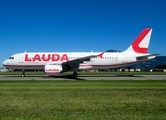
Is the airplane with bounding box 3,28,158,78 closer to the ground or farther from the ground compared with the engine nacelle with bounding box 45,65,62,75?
farther from the ground

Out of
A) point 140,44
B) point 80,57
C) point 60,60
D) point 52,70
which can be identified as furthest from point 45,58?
point 140,44

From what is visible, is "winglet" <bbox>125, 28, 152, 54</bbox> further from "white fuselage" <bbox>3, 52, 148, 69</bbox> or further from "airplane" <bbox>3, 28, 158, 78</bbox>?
"white fuselage" <bbox>3, 52, 148, 69</bbox>

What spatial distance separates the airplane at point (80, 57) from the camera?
3278 cm

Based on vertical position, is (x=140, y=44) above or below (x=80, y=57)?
above

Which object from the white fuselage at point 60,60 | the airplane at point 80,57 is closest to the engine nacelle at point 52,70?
the airplane at point 80,57

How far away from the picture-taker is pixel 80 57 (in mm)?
34000

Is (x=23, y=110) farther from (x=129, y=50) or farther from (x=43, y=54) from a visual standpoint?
(x=129, y=50)

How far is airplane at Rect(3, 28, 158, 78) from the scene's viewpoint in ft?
108

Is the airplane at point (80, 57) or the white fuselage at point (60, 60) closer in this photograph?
the airplane at point (80, 57)

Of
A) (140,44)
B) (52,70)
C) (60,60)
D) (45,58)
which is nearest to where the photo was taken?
(52,70)

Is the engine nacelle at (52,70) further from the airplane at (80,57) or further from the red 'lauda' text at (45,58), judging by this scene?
the red 'lauda' text at (45,58)

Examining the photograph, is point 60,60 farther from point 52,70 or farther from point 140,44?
point 140,44

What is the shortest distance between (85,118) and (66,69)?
80.6 ft

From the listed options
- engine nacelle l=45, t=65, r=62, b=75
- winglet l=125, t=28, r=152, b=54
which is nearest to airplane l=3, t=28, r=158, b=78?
winglet l=125, t=28, r=152, b=54
